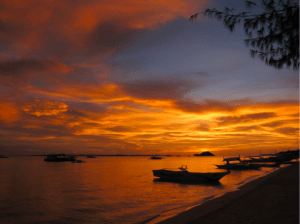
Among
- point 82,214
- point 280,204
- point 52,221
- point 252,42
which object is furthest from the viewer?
point 82,214

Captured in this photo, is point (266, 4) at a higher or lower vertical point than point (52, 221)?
higher

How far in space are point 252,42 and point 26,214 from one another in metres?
20.7

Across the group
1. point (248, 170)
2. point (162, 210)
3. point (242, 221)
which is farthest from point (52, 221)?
point (248, 170)

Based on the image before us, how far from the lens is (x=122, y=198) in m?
24.8

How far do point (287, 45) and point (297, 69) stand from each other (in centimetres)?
75

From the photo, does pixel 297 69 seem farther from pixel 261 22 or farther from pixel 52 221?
pixel 52 221

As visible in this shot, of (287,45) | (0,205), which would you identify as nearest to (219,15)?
(287,45)

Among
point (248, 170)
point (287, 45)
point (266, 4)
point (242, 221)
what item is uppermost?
point (266, 4)

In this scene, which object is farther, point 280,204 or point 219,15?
point 280,204

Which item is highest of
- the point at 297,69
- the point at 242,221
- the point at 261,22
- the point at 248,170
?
the point at 261,22

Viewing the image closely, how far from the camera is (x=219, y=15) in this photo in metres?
6.69

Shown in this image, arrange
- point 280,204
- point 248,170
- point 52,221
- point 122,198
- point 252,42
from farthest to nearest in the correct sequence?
point 248,170
point 122,198
point 52,221
point 280,204
point 252,42

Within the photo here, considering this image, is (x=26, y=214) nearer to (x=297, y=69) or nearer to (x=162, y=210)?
(x=162, y=210)

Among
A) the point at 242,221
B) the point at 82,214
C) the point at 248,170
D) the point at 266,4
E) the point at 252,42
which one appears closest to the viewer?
the point at 266,4
